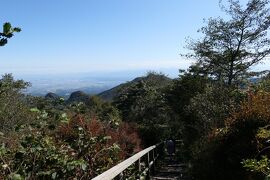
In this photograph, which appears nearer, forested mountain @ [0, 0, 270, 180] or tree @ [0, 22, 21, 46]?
tree @ [0, 22, 21, 46]

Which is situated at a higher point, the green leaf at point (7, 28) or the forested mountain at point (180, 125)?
the green leaf at point (7, 28)

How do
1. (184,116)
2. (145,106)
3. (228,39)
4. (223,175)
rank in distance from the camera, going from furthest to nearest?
(145,106) → (228,39) → (184,116) → (223,175)

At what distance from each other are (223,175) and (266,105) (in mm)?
1637

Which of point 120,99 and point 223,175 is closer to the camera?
point 223,175

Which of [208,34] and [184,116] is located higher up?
[208,34]

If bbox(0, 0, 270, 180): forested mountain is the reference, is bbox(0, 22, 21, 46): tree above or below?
above

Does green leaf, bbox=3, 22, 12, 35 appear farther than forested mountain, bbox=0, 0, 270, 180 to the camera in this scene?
No

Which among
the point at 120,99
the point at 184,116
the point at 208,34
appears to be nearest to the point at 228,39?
the point at 208,34

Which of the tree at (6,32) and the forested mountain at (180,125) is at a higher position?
the tree at (6,32)

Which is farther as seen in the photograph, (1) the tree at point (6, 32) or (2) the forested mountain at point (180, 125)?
(2) the forested mountain at point (180, 125)

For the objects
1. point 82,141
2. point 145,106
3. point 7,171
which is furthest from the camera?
point 145,106

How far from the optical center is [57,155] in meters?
5.01

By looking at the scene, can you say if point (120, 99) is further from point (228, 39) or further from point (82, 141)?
point (82, 141)

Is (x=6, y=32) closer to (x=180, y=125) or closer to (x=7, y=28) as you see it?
(x=7, y=28)
